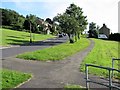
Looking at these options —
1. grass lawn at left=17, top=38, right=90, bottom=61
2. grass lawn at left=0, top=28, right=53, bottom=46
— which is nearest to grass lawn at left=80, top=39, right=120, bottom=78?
grass lawn at left=17, top=38, right=90, bottom=61

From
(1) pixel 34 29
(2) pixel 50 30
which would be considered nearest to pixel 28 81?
(1) pixel 34 29

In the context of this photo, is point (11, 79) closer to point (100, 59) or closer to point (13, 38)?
point (100, 59)

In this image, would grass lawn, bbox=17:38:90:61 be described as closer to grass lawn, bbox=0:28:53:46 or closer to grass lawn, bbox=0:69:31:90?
grass lawn, bbox=0:69:31:90

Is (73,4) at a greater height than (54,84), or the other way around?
(73,4)

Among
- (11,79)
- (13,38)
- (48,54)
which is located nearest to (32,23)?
(13,38)

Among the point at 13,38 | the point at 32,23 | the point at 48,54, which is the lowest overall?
the point at 48,54

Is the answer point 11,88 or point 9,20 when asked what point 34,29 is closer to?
point 9,20

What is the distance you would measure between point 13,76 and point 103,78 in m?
4.44

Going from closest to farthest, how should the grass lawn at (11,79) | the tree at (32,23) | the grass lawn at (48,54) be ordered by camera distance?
the grass lawn at (11,79), the grass lawn at (48,54), the tree at (32,23)

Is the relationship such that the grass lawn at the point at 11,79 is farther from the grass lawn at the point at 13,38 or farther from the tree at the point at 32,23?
the tree at the point at 32,23

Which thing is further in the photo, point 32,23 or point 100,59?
point 32,23

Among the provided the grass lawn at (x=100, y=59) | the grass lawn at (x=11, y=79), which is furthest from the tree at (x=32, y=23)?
the grass lawn at (x=11, y=79)

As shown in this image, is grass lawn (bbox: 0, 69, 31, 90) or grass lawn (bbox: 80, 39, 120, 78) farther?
grass lawn (bbox: 80, 39, 120, 78)

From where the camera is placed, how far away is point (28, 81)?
1238 centimetres
